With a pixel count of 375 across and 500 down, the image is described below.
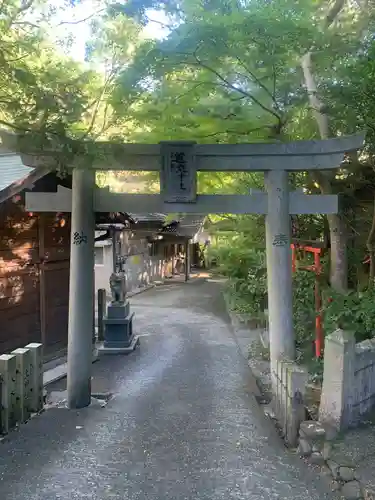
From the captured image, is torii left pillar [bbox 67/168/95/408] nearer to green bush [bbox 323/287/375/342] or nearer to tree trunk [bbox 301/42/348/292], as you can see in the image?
green bush [bbox 323/287/375/342]

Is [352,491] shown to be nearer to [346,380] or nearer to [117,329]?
[346,380]

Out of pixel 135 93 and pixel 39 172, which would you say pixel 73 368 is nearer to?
pixel 39 172

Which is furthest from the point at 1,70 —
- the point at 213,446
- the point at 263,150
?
the point at 213,446

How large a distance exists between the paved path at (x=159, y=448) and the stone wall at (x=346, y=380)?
68 centimetres

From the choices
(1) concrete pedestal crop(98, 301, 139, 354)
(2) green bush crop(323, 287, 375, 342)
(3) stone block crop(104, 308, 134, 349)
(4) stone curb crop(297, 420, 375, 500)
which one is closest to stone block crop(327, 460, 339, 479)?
(4) stone curb crop(297, 420, 375, 500)

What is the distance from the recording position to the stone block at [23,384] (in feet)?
20.2

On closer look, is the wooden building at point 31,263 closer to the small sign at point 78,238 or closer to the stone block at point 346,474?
the small sign at point 78,238

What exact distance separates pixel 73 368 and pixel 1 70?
4.34 metres

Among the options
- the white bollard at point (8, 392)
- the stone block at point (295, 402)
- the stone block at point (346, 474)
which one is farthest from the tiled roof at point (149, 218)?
the stone block at point (346, 474)

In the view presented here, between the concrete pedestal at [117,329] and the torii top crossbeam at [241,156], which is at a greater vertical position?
the torii top crossbeam at [241,156]

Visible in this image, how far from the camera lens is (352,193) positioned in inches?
345

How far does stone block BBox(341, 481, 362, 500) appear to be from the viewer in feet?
13.4

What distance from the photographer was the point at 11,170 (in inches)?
354

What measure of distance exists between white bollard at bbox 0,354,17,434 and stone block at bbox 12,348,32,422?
0.31 ft
